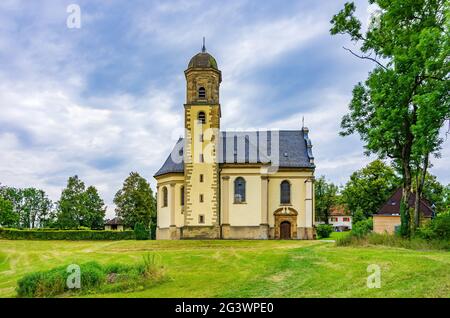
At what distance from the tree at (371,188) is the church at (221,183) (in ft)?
58.1

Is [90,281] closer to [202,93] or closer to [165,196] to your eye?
[165,196]

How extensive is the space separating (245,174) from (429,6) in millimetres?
20867

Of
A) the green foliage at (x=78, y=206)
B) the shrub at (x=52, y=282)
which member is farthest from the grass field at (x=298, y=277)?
the green foliage at (x=78, y=206)

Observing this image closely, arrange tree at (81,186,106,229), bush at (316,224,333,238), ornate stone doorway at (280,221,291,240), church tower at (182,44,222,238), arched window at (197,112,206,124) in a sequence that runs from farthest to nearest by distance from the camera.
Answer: tree at (81,186,106,229)
bush at (316,224,333,238)
arched window at (197,112,206,124)
ornate stone doorway at (280,221,291,240)
church tower at (182,44,222,238)

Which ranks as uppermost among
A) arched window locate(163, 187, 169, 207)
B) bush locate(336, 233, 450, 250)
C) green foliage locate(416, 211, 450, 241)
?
arched window locate(163, 187, 169, 207)

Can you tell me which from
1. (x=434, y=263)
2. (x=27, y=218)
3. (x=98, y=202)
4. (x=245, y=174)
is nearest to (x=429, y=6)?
(x=434, y=263)

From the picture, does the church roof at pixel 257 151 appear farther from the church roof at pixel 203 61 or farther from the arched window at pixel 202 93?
the church roof at pixel 203 61

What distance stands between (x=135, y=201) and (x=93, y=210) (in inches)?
Answer: 455

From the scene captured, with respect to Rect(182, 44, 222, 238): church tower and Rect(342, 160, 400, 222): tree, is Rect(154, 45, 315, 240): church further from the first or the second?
Rect(342, 160, 400, 222): tree

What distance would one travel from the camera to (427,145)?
67.5 ft

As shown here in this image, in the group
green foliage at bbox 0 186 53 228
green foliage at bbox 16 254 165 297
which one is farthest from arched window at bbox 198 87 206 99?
green foliage at bbox 0 186 53 228

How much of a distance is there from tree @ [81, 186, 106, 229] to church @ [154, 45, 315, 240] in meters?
28.0

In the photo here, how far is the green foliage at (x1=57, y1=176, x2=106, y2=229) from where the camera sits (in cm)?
6209
